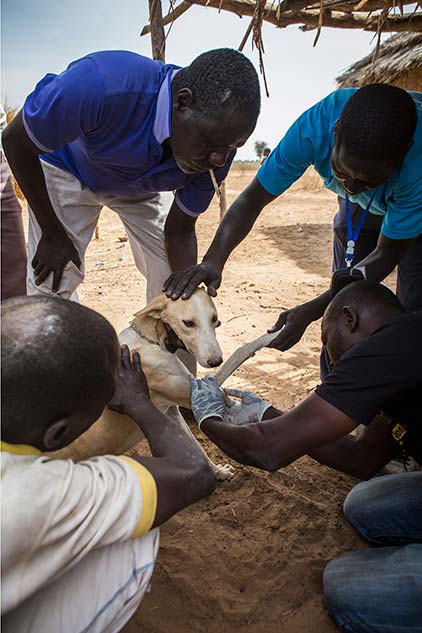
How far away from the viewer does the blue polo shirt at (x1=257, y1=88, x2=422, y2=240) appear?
271 cm

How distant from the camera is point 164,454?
1.75 metres

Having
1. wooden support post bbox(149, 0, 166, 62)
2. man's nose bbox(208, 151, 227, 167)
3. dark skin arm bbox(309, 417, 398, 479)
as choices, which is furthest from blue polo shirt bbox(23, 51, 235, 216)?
wooden support post bbox(149, 0, 166, 62)

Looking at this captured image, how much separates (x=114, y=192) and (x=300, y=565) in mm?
2167

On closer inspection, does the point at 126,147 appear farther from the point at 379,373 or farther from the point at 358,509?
the point at 358,509

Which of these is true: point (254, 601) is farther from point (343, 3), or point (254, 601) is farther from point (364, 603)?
point (343, 3)

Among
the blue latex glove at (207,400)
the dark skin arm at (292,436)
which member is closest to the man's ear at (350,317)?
the dark skin arm at (292,436)

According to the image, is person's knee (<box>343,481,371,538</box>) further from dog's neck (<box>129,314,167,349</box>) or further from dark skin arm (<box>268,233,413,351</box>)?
dog's neck (<box>129,314,167,349</box>)

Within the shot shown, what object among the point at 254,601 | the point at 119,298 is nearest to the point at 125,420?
the point at 254,601

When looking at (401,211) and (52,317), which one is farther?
(401,211)

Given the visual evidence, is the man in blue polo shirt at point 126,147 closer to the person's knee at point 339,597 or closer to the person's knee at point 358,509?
the person's knee at point 358,509

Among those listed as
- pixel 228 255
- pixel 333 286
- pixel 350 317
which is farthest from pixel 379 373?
pixel 228 255

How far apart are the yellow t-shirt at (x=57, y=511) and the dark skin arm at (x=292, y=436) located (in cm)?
67

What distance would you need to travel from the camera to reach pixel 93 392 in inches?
59.9

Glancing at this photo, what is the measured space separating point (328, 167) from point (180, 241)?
0.95 meters
